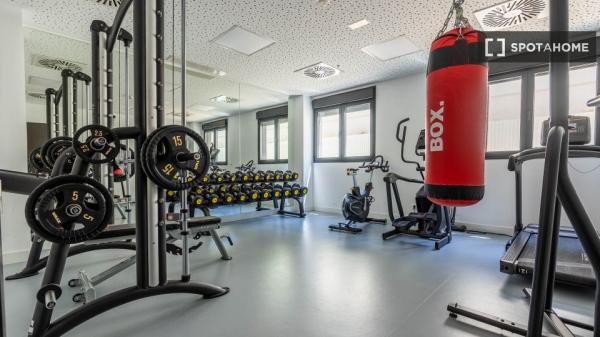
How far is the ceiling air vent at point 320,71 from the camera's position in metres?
4.46

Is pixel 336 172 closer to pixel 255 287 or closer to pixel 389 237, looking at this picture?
pixel 389 237

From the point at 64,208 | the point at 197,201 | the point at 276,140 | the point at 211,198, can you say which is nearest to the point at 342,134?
the point at 276,140

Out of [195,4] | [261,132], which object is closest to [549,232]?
[195,4]

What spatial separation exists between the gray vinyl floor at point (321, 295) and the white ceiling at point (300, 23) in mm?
2632

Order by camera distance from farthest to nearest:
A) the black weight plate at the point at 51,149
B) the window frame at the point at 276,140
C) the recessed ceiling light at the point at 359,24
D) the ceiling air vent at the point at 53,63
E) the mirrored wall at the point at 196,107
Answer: the window frame at the point at 276,140 → the ceiling air vent at the point at 53,63 → the mirrored wall at the point at 196,107 → the recessed ceiling light at the point at 359,24 → the black weight plate at the point at 51,149

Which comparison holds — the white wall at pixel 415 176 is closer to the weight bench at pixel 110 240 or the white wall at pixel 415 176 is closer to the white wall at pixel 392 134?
the white wall at pixel 392 134

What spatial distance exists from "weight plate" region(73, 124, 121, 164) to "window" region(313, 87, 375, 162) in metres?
4.60

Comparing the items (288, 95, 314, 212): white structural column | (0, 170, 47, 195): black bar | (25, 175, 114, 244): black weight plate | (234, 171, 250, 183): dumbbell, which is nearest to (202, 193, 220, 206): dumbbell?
(234, 171, 250, 183): dumbbell

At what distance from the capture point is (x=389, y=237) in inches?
151

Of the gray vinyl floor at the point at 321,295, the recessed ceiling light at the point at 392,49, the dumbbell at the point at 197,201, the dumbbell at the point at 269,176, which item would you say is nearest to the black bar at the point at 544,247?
the gray vinyl floor at the point at 321,295

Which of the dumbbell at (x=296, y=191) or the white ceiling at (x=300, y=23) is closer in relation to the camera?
the white ceiling at (x=300, y=23)

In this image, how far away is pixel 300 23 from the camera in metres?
3.11

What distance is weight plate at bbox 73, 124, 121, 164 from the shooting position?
1576 mm

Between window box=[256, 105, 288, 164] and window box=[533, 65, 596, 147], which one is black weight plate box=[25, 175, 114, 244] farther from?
window box=[256, 105, 288, 164]
